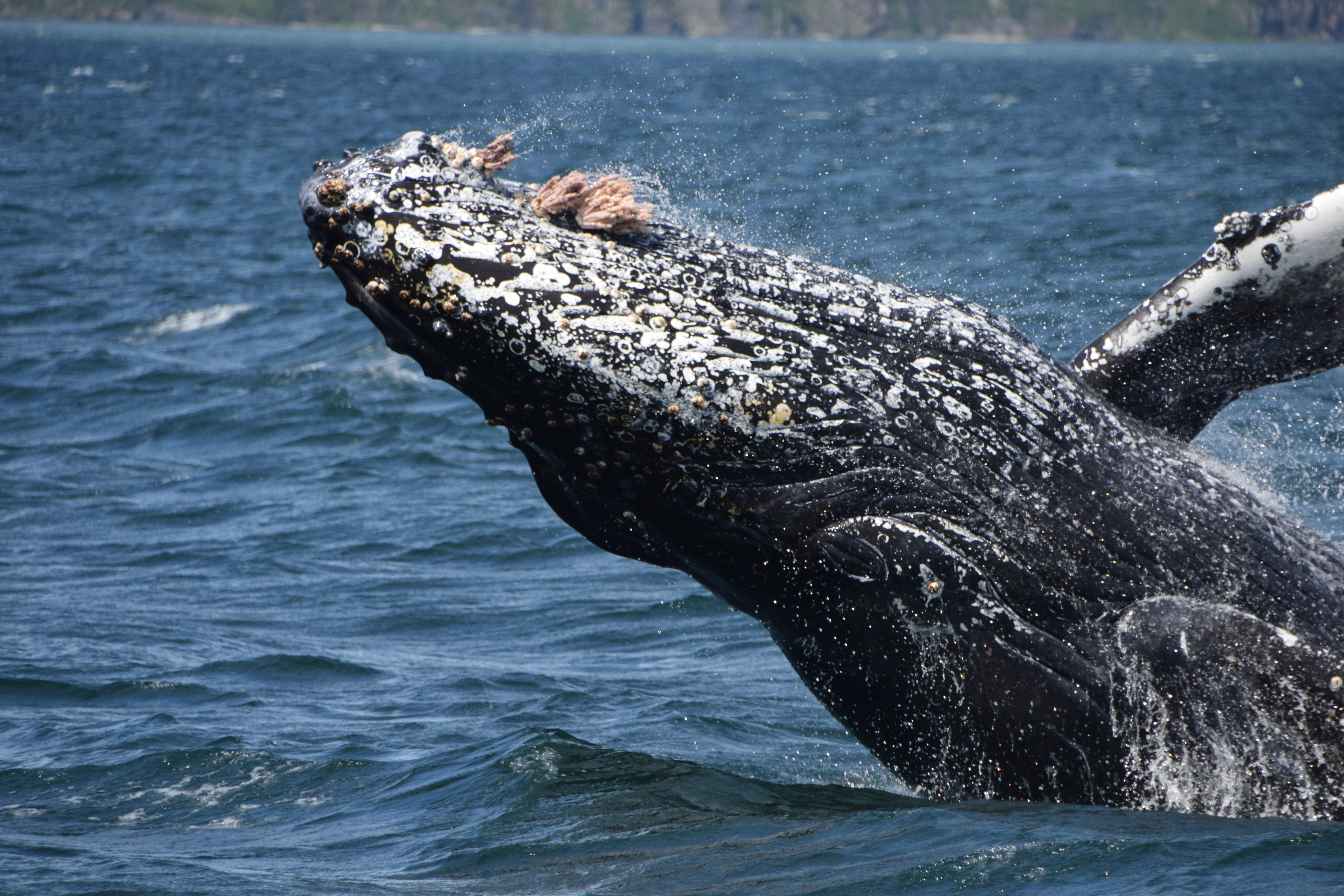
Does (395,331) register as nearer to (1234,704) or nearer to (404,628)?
(1234,704)

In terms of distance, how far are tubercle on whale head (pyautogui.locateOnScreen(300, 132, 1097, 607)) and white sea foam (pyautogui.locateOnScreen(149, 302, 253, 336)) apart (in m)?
14.7

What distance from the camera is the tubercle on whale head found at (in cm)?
412

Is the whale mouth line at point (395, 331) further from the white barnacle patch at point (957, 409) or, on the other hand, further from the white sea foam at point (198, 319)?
the white sea foam at point (198, 319)

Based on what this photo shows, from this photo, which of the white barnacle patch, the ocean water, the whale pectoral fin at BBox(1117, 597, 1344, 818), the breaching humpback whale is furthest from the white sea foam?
the whale pectoral fin at BBox(1117, 597, 1344, 818)

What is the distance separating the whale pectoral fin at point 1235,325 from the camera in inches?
178

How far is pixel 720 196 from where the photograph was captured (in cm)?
2850

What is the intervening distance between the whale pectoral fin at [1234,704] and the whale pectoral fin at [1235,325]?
799mm

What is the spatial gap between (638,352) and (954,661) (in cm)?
138

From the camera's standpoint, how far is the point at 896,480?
4.25 meters

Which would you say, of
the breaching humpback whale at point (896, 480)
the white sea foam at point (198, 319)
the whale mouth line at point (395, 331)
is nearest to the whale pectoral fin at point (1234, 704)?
the breaching humpback whale at point (896, 480)

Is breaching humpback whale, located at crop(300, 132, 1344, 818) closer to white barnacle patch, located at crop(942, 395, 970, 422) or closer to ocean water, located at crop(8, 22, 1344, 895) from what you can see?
white barnacle patch, located at crop(942, 395, 970, 422)

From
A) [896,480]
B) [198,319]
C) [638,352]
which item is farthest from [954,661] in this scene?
[198,319]

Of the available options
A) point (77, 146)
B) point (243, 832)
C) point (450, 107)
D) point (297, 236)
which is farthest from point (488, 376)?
point (450, 107)

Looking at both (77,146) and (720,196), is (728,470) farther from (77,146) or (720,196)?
(77,146)
